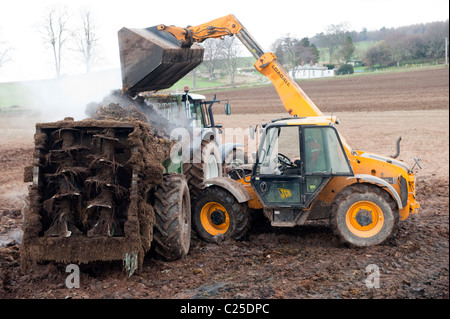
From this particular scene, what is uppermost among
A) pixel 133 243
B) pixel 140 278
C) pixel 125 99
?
pixel 125 99

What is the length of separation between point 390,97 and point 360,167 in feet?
83.7

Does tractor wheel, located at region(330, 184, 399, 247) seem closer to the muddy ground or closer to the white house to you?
the muddy ground

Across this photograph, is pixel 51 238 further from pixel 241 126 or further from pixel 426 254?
pixel 241 126

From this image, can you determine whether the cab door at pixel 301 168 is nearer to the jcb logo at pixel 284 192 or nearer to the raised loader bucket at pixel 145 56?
the jcb logo at pixel 284 192

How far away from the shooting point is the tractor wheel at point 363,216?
7469 millimetres

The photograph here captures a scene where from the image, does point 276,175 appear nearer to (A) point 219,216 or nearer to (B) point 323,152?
(B) point 323,152

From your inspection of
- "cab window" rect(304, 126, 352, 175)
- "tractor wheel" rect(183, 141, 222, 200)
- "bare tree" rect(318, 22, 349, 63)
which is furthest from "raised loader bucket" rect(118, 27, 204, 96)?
"bare tree" rect(318, 22, 349, 63)

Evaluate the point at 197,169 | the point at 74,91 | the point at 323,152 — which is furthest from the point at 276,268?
the point at 74,91

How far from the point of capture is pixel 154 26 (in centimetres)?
998

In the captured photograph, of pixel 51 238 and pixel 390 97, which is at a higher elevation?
pixel 390 97

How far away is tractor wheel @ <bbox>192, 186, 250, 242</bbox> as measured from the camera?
8.04 metres

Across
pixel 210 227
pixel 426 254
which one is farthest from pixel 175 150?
pixel 426 254

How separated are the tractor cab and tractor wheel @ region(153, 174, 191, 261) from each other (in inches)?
61.5

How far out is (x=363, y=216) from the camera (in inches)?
297
